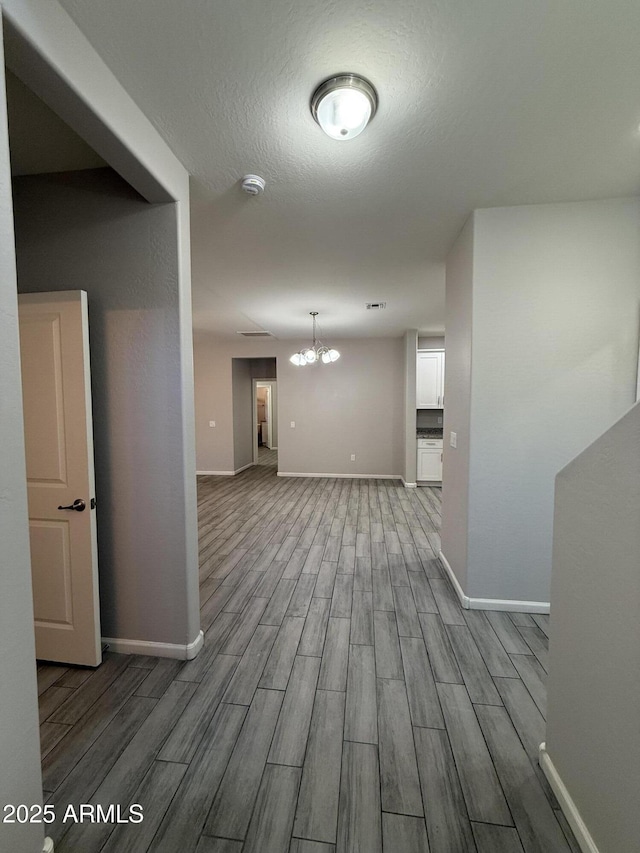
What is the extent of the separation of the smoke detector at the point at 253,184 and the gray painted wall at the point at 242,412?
518cm

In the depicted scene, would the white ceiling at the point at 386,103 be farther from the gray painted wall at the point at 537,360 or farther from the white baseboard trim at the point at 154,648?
the white baseboard trim at the point at 154,648

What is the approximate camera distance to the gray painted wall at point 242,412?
23.4ft

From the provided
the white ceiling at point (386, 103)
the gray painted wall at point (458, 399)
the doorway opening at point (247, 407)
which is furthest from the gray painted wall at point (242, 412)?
the gray painted wall at point (458, 399)

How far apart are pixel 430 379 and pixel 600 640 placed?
5.44 meters

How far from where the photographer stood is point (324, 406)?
6828mm

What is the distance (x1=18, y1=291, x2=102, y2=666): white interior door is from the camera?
180 cm

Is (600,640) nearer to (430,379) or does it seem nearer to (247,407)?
(430,379)

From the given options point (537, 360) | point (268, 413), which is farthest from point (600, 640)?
point (268, 413)

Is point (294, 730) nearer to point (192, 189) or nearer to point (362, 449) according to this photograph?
point (192, 189)

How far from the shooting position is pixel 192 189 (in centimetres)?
203

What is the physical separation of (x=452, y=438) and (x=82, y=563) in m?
2.61

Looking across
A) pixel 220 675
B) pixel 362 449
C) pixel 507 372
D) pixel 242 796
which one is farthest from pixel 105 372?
pixel 362 449

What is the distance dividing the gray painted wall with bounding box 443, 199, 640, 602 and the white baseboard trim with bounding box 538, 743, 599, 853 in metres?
1.10

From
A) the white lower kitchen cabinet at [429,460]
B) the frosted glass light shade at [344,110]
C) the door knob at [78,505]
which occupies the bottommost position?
the white lower kitchen cabinet at [429,460]
